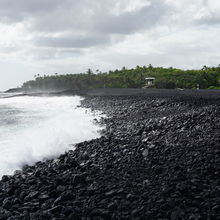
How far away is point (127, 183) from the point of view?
6.68m

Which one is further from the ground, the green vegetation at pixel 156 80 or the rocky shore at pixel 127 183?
the green vegetation at pixel 156 80

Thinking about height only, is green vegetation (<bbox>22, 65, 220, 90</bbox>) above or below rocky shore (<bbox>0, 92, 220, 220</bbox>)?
above

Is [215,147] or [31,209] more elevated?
[215,147]

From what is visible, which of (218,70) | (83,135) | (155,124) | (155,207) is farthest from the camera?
(218,70)

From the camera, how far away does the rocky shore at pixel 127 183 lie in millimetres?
5523

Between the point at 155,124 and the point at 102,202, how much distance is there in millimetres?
7603

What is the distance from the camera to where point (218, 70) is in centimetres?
8888

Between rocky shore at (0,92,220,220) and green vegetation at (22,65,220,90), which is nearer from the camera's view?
rocky shore at (0,92,220,220)

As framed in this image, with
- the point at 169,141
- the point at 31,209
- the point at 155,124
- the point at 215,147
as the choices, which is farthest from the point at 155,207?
the point at 155,124

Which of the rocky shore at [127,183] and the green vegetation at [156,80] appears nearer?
the rocky shore at [127,183]

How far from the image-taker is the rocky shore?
217 inches

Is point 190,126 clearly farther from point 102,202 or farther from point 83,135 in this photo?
point 102,202

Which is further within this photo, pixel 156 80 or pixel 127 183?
pixel 156 80

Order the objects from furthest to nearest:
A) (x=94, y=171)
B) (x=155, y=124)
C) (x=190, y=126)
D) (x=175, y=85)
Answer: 1. (x=175, y=85)
2. (x=155, y=124)
3. (x=190, y=126)
4. (x=94, y=171)
